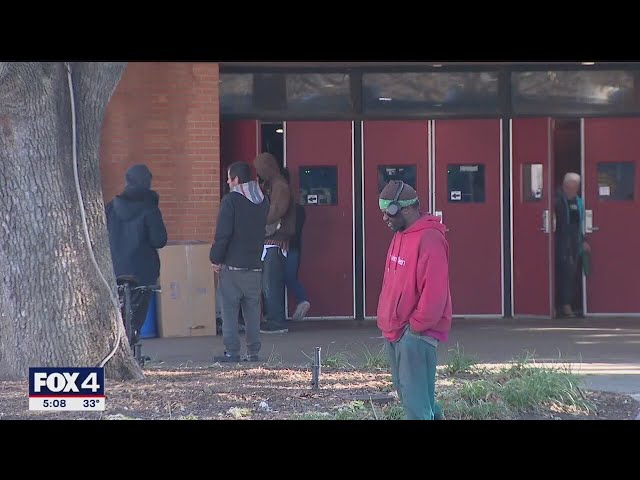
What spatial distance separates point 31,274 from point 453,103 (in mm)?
6567

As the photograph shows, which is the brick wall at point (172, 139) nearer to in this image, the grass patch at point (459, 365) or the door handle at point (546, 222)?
the door handle at point (546, 222)

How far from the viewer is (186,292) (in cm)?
1255

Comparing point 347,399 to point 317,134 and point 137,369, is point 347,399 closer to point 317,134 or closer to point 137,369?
point 137,369

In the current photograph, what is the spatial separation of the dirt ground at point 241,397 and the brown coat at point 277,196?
124 inches

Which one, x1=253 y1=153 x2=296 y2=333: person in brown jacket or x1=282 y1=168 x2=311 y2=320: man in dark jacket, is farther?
x1=282 y1=168 x2=311 y2=320: man in dark jacket

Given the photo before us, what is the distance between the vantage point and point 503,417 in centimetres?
814

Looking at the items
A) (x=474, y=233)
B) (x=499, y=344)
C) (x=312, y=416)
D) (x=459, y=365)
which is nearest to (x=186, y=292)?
(x=499, y=344)

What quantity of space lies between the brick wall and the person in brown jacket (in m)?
0.58

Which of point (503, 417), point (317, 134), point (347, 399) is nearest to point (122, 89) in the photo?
point (317, 134)

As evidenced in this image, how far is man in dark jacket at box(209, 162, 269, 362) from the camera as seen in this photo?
33.8 ft

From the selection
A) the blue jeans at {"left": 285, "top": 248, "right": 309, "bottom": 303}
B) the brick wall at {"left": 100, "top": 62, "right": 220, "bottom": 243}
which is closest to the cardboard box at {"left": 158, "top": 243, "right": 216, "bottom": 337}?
the brick wall at {"left": 100, "top": 62, "right": 220, "bottom": 243}

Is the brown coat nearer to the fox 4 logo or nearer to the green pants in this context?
the fox 4 logo

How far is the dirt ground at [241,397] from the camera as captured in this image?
8.06m

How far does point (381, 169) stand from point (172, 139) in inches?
101
